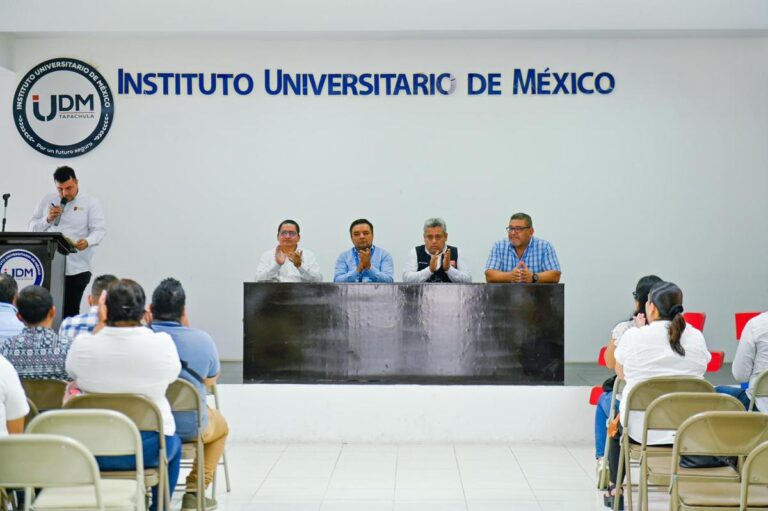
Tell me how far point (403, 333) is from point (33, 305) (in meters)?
2.67

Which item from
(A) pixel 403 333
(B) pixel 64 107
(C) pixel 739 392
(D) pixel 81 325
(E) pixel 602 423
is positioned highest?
(B) pixel 64 107

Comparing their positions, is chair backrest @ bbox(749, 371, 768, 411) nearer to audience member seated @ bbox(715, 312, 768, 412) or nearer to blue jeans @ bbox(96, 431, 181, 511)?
audience member seated @ bbox(715, 312, 768, 412)

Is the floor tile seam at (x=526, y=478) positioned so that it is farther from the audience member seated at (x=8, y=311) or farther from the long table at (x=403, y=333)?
the audience member seated at (x=8, y=311)

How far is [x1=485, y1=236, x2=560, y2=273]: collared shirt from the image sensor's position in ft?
21.4

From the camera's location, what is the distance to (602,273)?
8.34 m

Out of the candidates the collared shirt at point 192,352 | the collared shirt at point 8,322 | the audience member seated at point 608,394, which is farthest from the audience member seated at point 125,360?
the audience member seated at point 608,394

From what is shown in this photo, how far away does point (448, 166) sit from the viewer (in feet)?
27.5

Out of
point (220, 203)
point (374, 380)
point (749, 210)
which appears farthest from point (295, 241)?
point (749, 210)

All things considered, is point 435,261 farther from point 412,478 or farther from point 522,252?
point 412,478

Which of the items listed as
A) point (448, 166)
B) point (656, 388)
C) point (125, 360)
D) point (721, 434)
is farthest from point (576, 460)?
point (448, 166)

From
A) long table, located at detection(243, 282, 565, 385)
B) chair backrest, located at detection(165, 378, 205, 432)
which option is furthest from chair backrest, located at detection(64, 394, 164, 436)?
long table, located at detection(243, 282, 565, 385)

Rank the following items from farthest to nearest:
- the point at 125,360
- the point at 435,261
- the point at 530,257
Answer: the point at 530,257 → the point at 435,261 → the point at 125,360

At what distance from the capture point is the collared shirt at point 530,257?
654cm

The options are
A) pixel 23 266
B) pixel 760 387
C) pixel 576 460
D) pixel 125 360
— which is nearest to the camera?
pixel 125 360
